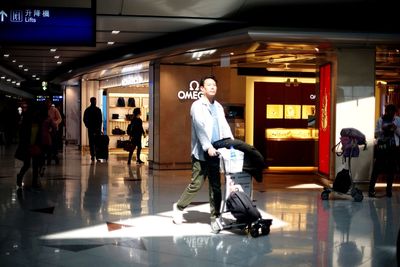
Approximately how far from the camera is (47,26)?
Answer: 7.57 meters

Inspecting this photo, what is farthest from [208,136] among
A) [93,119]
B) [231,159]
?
[93,119]

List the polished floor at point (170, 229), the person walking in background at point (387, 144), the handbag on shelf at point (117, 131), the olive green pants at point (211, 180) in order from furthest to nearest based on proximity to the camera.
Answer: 1. the handbag on shelf at point (117, 131)
2. the person walking in background at point (387, 144)
3. the olive green pants at point (211, 180)
4. the polished floor at point (170, 229)

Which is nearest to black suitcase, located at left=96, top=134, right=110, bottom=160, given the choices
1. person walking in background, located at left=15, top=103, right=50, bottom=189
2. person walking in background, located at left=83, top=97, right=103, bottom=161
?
person walking in background, located at left=83, top=97, right=103, bottom=161

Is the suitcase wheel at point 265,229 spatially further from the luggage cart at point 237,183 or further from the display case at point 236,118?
the display case at point 236,118

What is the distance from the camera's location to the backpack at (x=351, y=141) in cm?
913

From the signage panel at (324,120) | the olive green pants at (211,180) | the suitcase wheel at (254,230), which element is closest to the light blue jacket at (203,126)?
the olive green pants at (211,180)

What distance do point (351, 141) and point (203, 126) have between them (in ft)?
12.2

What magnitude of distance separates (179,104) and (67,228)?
318 inches

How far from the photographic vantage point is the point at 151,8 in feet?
31.7

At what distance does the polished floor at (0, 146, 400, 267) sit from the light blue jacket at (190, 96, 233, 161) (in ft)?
3.39

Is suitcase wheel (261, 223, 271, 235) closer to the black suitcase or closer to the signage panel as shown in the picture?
the signage panel

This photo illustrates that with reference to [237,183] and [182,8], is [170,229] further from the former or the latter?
[182,8]

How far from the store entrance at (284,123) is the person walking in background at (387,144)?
5309mm

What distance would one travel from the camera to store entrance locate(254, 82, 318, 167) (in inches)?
603
